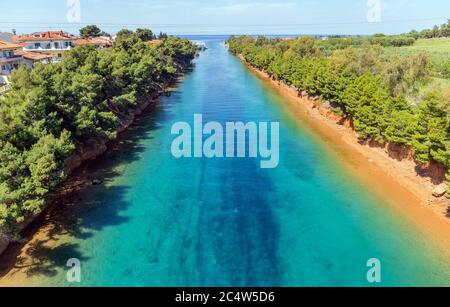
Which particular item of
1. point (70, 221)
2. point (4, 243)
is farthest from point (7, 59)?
point (4, 243)

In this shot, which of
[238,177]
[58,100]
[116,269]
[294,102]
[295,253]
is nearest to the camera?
[116,269]

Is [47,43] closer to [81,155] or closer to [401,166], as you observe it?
[81,155]

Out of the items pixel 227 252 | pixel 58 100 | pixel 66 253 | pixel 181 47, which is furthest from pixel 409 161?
pixel 181 47

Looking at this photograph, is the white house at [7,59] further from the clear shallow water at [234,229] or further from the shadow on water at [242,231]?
the shadow on water at [242,231]

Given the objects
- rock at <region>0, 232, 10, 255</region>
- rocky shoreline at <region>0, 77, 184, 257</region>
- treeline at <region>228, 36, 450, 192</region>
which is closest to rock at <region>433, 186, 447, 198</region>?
treeline at <region>228, 36, 450, 192</region>

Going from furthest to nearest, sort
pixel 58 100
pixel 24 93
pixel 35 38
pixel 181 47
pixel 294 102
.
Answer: pixel 181 47 < pixel 35 38 < pixel 294 102 < pixel 58 100 < pixel 24 93

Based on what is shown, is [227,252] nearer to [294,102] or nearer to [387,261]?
[387,261]
